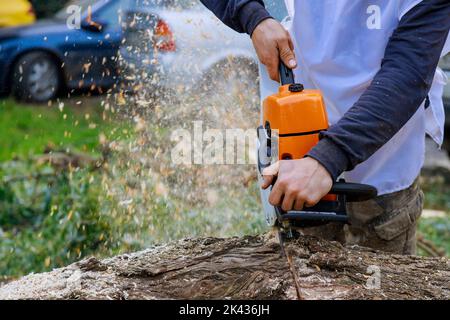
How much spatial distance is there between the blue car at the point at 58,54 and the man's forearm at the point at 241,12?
3429 millimetres

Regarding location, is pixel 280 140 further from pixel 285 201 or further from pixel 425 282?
pixel 425 282

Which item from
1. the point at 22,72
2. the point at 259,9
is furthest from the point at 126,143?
the point at 22,72

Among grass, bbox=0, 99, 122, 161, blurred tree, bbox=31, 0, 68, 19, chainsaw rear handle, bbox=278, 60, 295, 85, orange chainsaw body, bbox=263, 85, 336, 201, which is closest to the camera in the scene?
orange chainsaw body, bbox=263, 85, 336, 201

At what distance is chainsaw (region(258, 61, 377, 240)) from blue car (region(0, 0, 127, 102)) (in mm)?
4064

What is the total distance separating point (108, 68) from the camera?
577 cm

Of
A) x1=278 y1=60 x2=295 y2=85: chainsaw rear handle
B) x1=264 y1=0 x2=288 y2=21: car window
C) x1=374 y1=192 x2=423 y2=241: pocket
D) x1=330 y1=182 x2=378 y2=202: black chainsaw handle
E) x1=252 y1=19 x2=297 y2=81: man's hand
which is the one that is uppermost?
x1=264 y1=0 x2=288 y2=21: car window

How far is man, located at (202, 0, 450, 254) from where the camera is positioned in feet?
6.39

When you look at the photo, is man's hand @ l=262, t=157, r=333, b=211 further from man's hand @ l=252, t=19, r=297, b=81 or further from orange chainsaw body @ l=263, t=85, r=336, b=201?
man's hand @ l=252, t=19, r=297, b=81

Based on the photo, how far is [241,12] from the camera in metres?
2.53

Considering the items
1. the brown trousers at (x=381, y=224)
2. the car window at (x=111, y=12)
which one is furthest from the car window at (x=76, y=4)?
the brown trousers at (x=381, y=224)

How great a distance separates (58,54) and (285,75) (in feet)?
17.7

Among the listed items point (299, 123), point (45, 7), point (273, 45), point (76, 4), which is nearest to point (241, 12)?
point (273, 45)

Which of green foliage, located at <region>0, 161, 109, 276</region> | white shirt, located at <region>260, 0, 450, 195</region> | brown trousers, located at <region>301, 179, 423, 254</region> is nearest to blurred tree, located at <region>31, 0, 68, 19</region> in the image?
green foliage, located at <region>0, 161, 109, 276</region>

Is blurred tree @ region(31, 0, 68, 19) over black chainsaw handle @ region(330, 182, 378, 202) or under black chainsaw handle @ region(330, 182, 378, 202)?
over
